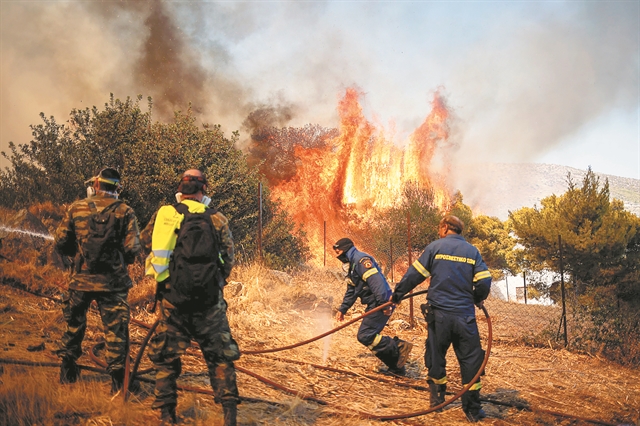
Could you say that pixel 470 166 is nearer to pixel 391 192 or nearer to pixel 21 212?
pixel 391 192

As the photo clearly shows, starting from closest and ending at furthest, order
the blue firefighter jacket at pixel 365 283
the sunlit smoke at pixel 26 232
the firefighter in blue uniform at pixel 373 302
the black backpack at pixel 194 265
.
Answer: the black backpack at pixel 194 265 → the firefighter in blue uniform at pixel 373 302 → the blue firefighter jacket at pixel 365 283 → the sunlit smoke at pixel 26 232

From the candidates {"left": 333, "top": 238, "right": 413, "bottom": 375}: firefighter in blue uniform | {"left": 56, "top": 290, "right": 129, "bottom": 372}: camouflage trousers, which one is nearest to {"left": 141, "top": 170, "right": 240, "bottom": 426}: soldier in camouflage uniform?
{"left": 56, "top": 290, "right": 129, "bottom": 372}: camouflage trousers

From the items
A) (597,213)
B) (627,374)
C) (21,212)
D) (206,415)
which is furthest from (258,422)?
(597,213)

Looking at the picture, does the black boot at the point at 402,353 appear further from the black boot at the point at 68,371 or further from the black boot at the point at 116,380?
the black boot at the point at 68,371

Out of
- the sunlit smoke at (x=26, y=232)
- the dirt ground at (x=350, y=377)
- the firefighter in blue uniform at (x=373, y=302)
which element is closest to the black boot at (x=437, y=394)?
the dirt ground at (x=350, y=377)

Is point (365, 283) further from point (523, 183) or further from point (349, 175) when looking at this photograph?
point (523, 183)

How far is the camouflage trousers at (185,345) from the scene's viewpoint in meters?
3.55

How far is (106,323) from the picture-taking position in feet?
13.9

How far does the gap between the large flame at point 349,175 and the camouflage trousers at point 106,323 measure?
1392 inches

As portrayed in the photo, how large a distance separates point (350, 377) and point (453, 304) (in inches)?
82.8

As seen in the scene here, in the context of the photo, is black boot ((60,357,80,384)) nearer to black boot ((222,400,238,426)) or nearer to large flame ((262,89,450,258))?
black boot ((222,400,238,426))

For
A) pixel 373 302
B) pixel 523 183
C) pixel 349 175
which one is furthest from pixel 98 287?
pixel 523 183

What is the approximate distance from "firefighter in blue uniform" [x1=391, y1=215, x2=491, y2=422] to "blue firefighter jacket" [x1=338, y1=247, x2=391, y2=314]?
115 cm

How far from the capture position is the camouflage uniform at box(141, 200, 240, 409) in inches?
140
